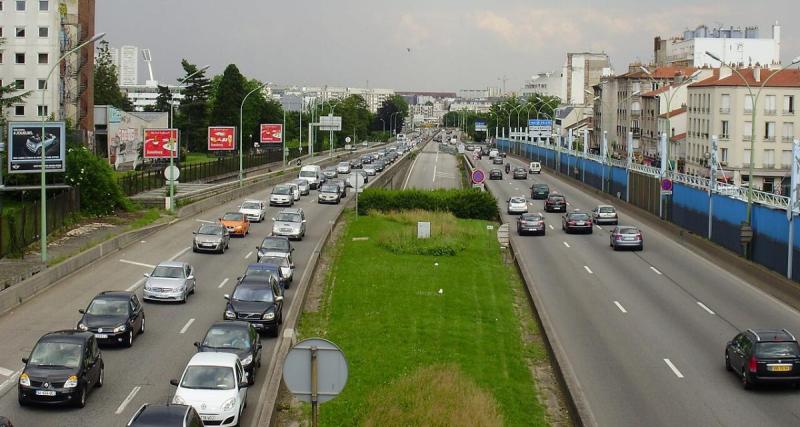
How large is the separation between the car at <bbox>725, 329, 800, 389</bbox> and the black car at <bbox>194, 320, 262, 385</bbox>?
1111 cm

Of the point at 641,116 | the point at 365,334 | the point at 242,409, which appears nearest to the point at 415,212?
the point at 365,334

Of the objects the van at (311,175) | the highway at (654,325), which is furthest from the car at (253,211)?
the van at (311,175)

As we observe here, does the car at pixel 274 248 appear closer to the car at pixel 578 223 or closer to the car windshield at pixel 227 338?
the car windshield at pixel 227 338

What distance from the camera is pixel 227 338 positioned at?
2412 cm

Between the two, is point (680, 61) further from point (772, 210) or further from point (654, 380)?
point (654, 380)

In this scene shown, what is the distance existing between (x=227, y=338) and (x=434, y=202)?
147ft

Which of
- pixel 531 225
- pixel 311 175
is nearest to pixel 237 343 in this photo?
pixel 531 225

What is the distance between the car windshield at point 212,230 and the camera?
153ft

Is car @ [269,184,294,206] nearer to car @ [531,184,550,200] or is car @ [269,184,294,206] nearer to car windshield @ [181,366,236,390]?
car @ [531,184,550,200]

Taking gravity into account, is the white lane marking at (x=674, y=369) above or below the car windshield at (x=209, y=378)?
below

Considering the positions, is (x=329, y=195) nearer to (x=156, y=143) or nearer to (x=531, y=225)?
(x=156, y=143)

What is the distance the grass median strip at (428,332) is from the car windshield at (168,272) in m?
4.31

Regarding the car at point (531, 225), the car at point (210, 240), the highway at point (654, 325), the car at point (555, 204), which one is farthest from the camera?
the car at point (555, 204)

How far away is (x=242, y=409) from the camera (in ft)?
67.7
